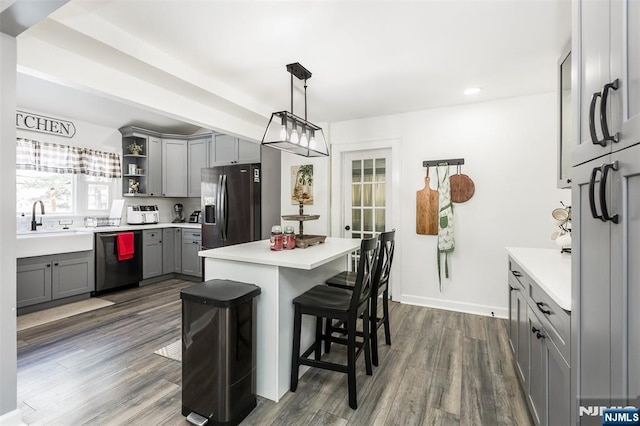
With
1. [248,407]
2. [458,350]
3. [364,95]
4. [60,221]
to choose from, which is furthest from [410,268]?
[60,221]

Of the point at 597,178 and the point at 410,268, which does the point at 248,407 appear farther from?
the point at 410,268

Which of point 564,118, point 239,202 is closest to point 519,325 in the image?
point 564,118

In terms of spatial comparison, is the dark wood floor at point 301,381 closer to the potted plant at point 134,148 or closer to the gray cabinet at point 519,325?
the gray cabinet at point 519,325

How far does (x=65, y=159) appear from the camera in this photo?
4.28m

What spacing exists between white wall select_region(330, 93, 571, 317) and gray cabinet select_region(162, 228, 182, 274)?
3.65 meters

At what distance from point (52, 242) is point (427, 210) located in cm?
466

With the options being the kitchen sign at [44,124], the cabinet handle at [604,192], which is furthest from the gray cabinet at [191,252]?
the cabinet handle at [604,192]

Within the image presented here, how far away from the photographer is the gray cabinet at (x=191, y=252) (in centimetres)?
489

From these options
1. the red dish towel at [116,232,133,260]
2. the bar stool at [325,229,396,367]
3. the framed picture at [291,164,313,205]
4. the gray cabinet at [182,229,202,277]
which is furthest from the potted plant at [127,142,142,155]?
the bar stool at [325,229,396,367]

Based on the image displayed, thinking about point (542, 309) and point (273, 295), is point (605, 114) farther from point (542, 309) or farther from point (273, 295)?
point (273, 295)

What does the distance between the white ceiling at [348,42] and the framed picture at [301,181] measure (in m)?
1.25

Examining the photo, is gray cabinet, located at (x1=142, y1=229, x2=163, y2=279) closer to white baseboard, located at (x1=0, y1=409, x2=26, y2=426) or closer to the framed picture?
the framed picture

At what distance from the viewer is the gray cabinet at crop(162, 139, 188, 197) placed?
5211 millimetres

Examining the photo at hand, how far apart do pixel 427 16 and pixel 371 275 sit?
1.86 metres
